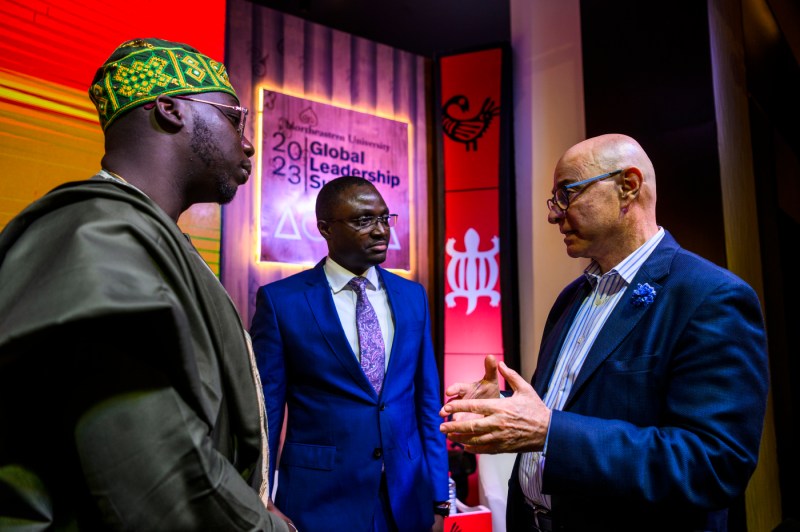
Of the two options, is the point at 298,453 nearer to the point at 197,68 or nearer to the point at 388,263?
the point at 197,68

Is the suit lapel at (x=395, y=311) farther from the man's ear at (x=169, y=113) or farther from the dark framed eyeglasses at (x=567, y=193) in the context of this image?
the man's ear at (x=169, y=113)

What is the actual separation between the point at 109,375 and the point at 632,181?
152 centimetres

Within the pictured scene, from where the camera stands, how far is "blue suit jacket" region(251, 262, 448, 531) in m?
2.21

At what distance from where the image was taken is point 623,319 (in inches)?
60.0

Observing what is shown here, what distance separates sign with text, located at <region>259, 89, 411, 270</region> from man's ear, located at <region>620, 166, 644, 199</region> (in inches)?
109

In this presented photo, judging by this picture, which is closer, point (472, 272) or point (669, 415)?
point (669, 415)

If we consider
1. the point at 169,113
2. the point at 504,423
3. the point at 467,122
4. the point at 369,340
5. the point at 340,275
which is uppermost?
the point at 467,122

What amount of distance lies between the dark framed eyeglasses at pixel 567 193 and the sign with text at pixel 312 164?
2.56 meters

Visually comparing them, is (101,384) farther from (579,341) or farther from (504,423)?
(579,341)

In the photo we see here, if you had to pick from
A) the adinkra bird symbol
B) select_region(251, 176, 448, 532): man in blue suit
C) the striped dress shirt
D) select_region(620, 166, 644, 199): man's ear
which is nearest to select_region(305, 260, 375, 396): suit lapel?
select_region(251, 176, 448, 532): man in blue suit

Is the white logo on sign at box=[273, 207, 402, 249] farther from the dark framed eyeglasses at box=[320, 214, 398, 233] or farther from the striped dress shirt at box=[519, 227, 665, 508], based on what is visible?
the striped dress shirt at box=[519, 227, 665, 508]

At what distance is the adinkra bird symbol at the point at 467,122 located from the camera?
4605 millimetres

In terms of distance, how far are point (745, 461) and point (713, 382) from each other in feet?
0.62

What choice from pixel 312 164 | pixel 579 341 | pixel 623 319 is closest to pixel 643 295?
pixel 623 319
